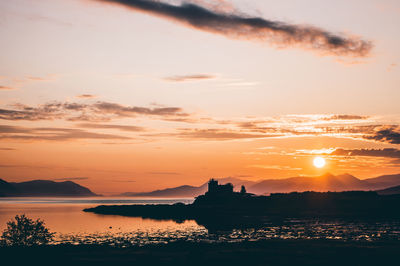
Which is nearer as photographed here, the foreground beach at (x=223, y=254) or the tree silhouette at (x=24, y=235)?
Result: the foreground beach at (x=223, y=254)

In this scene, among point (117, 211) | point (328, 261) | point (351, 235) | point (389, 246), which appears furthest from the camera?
point (117, 211)

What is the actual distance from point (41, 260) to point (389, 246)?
38.3 m

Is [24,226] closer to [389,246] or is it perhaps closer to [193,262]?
[193,262]

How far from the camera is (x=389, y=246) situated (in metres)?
47.4

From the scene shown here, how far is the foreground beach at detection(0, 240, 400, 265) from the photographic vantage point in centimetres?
3822

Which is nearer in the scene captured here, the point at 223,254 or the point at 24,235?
the point at 223,254

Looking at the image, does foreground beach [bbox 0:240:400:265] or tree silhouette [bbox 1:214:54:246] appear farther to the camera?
tree silhouette [bbox 1:214:54:246]

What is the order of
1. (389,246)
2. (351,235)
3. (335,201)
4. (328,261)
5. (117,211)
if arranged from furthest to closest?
(335,201) → (117,211) → (351,235) → (389,246) → (328,261)

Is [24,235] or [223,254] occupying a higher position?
[24,235]

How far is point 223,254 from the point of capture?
42594 millimetres

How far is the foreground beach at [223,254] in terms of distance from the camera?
125 ft

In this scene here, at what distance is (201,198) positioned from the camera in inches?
7771

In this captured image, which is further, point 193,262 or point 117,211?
point 117,211

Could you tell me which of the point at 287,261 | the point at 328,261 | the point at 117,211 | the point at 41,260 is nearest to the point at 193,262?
the point at 287,261
